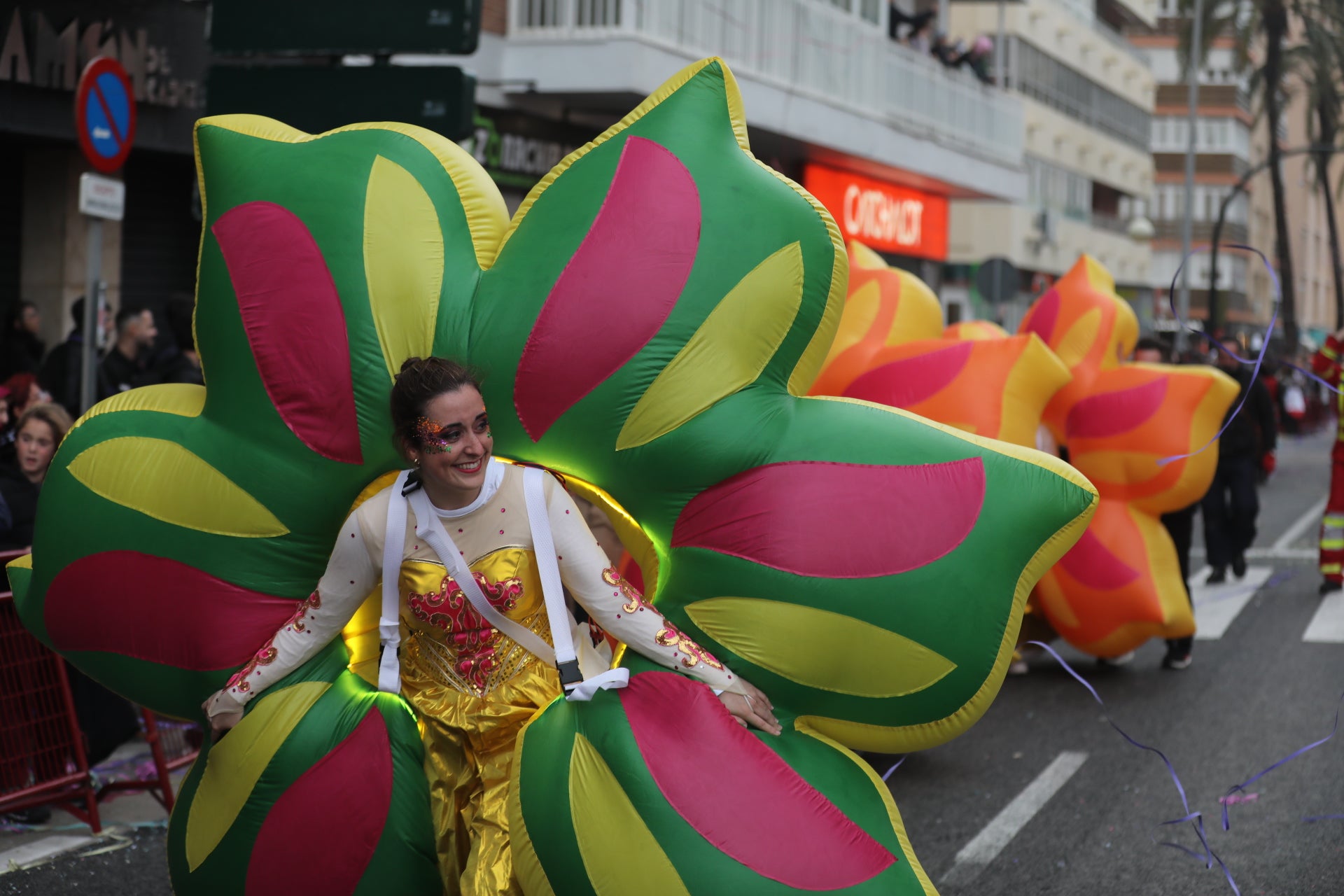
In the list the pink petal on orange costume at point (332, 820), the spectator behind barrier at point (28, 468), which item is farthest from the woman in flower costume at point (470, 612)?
the spectator behind barrier at point (28, 468)

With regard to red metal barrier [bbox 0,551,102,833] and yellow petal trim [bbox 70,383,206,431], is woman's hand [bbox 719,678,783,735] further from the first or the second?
red metal barrier [bbox 0,551,102,833]

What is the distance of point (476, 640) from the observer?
3.65 metres

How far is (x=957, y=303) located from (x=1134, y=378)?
90.8ft

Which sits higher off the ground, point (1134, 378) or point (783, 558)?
point (1134, 378)

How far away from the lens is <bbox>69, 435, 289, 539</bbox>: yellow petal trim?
12.5ft

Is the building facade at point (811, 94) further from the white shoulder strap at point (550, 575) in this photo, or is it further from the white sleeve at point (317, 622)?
the white shoulder strap at point (550, 575)

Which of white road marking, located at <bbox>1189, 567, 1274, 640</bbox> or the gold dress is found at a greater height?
the gold dress

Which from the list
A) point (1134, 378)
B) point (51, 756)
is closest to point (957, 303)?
point (1134, 378)

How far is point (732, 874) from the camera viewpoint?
3.38m

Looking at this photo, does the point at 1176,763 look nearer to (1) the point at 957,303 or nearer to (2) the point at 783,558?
(2) the point at 783,558

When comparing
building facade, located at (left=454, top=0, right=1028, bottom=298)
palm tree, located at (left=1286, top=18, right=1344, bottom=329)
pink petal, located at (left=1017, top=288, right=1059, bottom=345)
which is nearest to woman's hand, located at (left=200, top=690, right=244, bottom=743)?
pink petal, located at (left=1017, top=288, right=1059, bottom=345)

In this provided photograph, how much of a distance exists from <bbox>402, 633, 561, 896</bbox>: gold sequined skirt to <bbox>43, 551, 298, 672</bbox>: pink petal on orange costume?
0.38 metres

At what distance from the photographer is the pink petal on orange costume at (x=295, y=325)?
379cm

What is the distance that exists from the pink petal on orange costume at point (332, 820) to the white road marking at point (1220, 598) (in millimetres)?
7393
